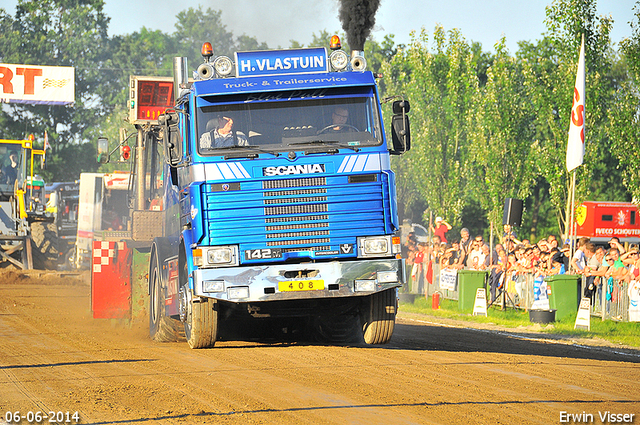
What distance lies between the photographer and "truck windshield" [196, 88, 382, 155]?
10680mm

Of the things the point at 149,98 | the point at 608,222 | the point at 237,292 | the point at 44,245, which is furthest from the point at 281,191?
the point at 608,222

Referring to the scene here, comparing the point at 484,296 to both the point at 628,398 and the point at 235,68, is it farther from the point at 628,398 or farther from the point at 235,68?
the point at 628,398

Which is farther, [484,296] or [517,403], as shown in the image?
[484,296]

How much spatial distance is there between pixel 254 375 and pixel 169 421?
2.31 metres

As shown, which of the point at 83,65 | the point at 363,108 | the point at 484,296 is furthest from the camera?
the point at 83,65

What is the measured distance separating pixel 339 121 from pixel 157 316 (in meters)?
4.52

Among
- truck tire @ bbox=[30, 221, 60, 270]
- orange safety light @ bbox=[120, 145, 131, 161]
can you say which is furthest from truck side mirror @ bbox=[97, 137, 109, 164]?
truck tire @ bbox=[30, 221, 60, 270]

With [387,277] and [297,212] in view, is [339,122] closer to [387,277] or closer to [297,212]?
[297,212]

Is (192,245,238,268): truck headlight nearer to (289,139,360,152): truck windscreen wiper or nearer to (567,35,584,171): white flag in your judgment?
(289,139,360,152): truck windscreen wiper

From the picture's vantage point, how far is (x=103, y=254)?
1482cm

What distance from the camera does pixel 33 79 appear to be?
36938mm

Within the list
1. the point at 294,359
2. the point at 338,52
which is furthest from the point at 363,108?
the point at 294,359

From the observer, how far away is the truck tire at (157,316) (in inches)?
504

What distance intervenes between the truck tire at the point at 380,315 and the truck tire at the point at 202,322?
2.08 metres
